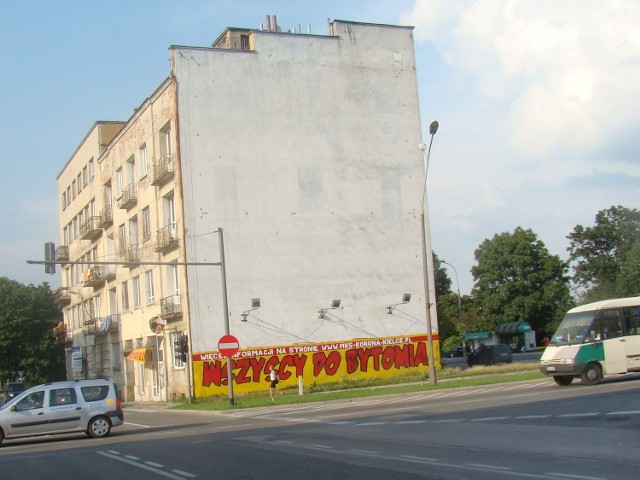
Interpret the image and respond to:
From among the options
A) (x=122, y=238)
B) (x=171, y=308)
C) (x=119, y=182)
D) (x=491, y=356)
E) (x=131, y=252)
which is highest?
(x=119, y=182)

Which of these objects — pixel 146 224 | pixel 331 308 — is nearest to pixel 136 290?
pixel 146 224

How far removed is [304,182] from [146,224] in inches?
404

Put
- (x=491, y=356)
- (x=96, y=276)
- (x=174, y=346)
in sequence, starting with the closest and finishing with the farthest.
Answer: (x=174, y=346)
(x=491, y=356)
(x=96, y=276)

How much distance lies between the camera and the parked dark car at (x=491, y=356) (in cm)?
5428

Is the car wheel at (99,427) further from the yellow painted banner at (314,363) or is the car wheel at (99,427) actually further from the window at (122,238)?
the window at (122,238)

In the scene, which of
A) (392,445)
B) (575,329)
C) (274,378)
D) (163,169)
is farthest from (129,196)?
(392,445)

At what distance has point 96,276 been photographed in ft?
182

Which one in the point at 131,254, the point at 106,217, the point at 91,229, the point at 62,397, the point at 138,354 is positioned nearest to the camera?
the point at 62,397

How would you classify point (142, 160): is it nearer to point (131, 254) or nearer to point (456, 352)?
point (131, 254)

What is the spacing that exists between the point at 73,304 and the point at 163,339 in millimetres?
26237

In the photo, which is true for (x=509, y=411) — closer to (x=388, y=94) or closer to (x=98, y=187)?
(x=388, y=94)

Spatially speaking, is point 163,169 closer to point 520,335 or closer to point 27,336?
point 27,336

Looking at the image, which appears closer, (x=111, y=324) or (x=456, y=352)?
(x=111, y=324)

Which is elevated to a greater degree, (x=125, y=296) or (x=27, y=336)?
(x=125, y=296)
